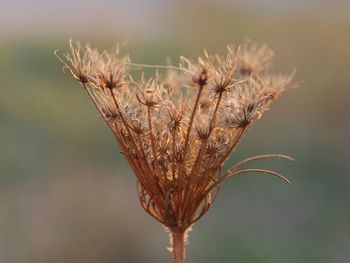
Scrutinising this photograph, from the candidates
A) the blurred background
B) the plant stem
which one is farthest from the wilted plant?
the blurred background

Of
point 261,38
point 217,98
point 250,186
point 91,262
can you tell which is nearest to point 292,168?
point 250,186

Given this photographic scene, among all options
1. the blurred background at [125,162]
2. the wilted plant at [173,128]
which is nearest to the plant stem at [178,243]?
the wilted plant at [173,128]

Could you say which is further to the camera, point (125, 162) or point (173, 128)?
point (125, 162)

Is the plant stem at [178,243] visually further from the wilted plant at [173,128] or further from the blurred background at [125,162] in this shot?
the blurred background at [125,162]

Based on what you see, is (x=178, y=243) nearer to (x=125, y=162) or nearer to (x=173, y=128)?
(x=173, y=128)

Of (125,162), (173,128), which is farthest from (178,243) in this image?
(125,162)

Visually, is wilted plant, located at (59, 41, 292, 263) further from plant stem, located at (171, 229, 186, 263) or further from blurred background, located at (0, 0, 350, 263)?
blurred background, located at (0, 0, 350, 263)

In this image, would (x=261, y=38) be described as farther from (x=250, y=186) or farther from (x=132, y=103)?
(x=132, y=103)

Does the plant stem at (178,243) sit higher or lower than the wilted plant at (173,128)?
lower
